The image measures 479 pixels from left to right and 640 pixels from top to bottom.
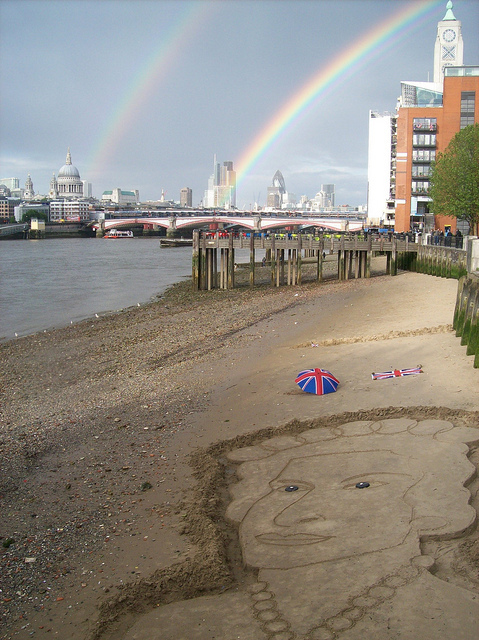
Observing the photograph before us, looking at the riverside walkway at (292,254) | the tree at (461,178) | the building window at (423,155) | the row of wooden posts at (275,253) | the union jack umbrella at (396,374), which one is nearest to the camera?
the union jack umbrella at (396,374)

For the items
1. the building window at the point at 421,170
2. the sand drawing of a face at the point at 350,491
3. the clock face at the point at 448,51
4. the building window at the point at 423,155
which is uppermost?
the clock face at the point at 448,51

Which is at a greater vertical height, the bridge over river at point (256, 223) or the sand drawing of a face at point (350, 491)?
the bridge over river at point (256, 223)

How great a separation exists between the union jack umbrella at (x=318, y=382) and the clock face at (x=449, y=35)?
379 feet

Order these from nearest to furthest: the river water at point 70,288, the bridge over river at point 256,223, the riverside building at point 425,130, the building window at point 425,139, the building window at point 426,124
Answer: the river water at point 70,288 < the riverside building at point 425,130 < the building window at point 426,124 < the building window at point 425,139 < the bridge over river at point 256,223

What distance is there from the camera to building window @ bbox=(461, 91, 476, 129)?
2522 inches

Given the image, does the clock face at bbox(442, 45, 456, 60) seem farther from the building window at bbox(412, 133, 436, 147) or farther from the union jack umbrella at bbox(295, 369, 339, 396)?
the union jack umbrella at bbox(295, 369, 339, 396)

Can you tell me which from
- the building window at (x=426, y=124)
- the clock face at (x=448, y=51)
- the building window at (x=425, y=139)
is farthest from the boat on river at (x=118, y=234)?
the building window at (x=426, y=124)

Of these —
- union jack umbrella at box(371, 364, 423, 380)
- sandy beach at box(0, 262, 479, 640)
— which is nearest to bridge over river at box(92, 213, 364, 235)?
sandy beach at box(0, 262, 479, 640)

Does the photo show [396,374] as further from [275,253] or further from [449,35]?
[449,35]

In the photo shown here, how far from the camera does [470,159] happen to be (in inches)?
1747

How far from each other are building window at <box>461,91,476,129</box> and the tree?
2006cm

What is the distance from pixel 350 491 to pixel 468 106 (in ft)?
215

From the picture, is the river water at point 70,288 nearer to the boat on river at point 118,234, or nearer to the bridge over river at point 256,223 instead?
the bridge over river at point 256,223

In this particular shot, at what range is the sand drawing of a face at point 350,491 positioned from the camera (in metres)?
6.05
